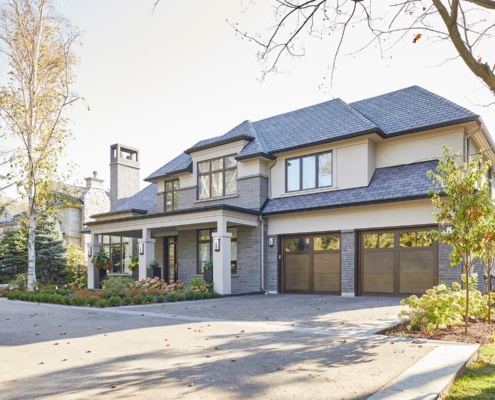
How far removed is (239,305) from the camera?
11.9m

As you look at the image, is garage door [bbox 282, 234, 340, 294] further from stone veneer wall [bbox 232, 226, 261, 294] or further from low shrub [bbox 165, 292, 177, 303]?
low shrub [bbox 165, 292, 177, 303]

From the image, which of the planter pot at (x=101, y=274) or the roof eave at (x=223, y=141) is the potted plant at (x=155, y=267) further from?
the roof eave at (x=223, y=141)

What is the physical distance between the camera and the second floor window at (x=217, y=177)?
59.1 ft

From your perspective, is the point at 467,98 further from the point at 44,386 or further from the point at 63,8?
the point at 63,8

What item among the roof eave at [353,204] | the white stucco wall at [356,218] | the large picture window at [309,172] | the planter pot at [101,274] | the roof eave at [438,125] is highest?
the roof eave at [438,125]

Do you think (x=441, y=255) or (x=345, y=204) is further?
(x=345, y=204)

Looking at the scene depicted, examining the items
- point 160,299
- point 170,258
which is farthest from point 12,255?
point 160,299

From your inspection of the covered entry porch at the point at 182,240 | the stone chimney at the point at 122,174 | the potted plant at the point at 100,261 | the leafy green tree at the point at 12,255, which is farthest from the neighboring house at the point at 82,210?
the potted plant at the point at 100,261

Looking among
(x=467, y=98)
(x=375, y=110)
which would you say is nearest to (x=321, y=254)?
(x=375, y=110)

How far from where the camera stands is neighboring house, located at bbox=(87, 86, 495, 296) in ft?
44.4

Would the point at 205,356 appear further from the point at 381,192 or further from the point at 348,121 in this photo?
the point at 348,121

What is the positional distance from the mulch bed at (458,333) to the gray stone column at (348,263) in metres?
6.46

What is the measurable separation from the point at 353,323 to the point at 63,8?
665 inches

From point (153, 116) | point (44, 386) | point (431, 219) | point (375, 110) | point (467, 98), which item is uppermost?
point (375, 110)
